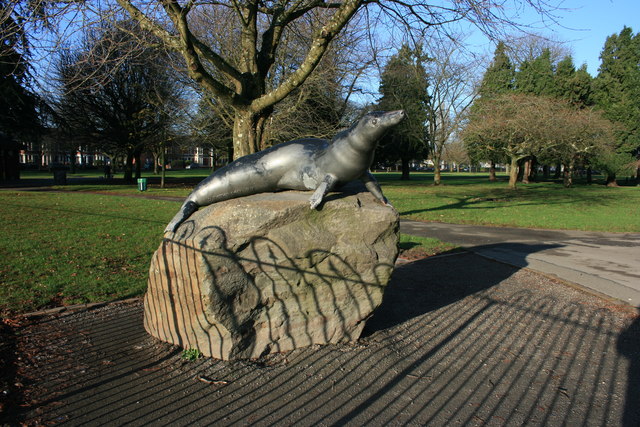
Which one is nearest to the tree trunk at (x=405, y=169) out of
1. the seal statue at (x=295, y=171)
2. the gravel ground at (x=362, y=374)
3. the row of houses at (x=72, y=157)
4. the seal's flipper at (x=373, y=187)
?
the row of houses at (x=72, y=157)

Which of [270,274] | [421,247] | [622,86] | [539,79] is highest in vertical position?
[539,79]

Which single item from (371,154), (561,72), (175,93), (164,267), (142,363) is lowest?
(142,363)

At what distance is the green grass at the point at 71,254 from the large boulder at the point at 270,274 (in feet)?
6.92

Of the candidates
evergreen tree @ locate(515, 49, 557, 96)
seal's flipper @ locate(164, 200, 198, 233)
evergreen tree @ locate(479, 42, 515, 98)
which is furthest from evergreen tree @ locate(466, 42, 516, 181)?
seal's flipper @ locate(164, 200, 198, 233)

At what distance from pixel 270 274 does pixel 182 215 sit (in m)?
1.31

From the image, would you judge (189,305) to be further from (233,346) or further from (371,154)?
(371,154)

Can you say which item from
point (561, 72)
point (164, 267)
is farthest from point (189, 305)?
point (561, 72)

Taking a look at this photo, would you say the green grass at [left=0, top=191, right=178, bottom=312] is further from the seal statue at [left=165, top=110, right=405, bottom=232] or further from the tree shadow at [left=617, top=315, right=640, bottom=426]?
the tree shadow at [left=617, top=315, right=640, bottom=426]

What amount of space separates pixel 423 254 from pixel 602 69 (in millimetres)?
43407

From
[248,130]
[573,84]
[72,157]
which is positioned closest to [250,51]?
[248,130]

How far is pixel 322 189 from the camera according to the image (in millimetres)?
4492

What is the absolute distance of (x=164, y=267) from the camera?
178 inches

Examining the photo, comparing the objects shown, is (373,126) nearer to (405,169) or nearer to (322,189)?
(322,189)

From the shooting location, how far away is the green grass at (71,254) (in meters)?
6.16
